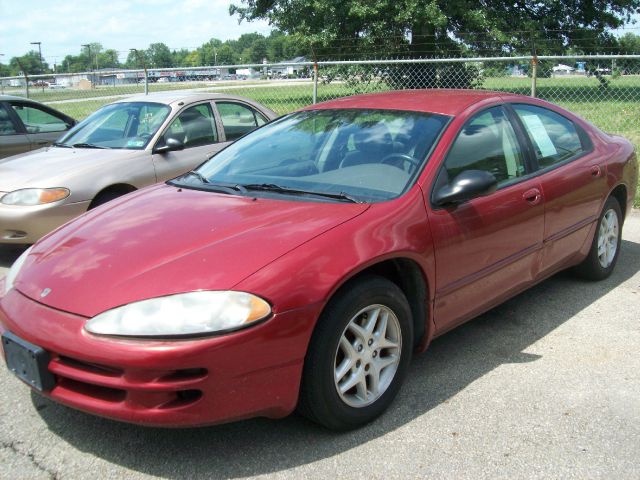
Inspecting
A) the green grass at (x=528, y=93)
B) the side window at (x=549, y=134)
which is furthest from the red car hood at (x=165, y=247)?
the green grass at (x=528, y=93)

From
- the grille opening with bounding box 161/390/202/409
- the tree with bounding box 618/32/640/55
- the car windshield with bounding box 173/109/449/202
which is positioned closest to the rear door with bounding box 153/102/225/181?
the car windshield with bounding box 173/109/449/202

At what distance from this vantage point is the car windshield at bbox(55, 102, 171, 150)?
21.2 feet

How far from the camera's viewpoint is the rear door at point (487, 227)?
3320mm

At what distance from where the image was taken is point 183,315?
2430 mm

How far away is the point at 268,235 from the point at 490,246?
1.37 metres

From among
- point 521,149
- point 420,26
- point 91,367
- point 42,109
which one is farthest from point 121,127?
point 420,26

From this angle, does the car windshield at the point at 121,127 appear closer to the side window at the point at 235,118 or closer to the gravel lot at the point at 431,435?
the side window at the point at 235,118

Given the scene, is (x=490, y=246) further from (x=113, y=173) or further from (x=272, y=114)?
(x=272, y=114)

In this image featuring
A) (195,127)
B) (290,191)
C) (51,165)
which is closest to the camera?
(290,191)

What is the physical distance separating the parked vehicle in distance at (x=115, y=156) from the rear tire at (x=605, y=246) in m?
3.70

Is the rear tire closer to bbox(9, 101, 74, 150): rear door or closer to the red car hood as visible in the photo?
the red car hood

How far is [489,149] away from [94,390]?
2524mm

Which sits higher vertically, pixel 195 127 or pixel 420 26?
pixel 420 26

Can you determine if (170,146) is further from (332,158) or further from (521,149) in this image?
(521,149)
